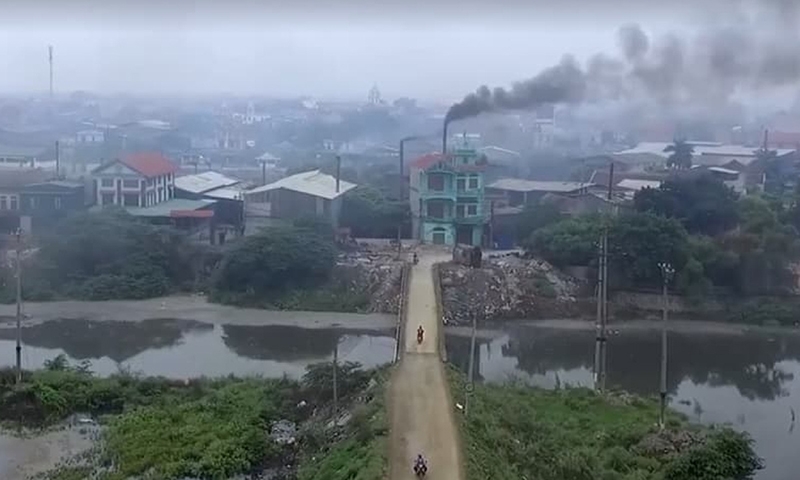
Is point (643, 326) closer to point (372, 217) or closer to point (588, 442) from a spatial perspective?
point (372, 217)

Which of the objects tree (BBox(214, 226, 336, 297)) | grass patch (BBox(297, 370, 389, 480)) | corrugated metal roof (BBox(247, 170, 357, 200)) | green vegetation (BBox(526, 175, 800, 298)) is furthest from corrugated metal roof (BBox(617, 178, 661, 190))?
grass patch (BBox(297, 370, 389, 480))

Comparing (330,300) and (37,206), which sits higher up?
(37,206)

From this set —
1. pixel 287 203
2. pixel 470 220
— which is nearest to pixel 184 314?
pixel 287 203

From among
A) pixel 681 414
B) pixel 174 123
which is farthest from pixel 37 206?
pixel 174 123

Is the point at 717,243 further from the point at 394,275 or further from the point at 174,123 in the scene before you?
the point at 174,123

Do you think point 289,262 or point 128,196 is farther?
point 128,196

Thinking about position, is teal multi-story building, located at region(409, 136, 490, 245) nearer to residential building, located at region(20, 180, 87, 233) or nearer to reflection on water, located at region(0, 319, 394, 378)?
reflection on water, located at region(0, 319, 394, 378)
